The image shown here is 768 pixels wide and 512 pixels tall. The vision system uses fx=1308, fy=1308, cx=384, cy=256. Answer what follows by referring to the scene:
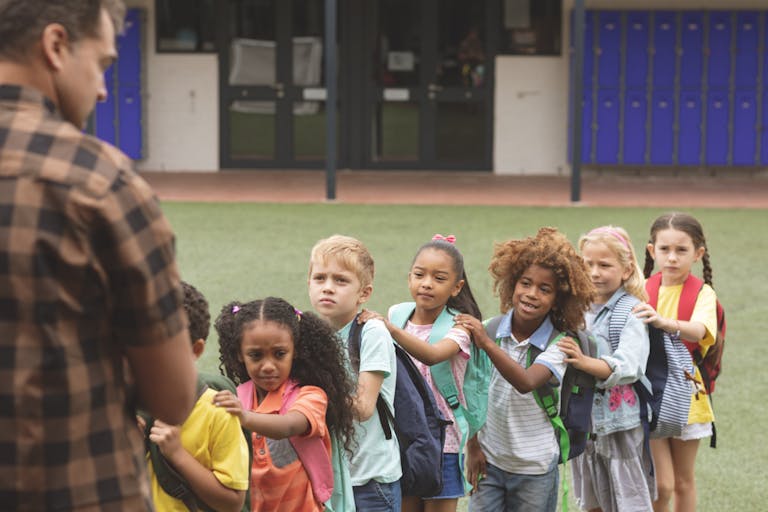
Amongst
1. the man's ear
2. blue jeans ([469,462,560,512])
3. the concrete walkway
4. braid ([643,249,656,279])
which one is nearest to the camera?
the man's ear

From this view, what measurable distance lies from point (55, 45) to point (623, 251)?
2.81m

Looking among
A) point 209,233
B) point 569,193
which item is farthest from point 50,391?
point 569,193

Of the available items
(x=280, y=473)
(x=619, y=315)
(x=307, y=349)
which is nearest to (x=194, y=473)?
(x=280, y=473)

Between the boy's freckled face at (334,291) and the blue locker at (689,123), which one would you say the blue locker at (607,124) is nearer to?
the blue locker at (689,123)

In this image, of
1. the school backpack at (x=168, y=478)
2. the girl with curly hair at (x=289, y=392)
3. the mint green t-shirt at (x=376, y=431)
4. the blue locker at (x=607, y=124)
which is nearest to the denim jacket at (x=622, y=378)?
the mint green t-shirt at (x=376, y=431)

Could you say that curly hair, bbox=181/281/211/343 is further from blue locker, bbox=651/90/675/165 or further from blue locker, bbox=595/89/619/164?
blue locker, bbox=651/90/675/165

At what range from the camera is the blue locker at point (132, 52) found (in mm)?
18156

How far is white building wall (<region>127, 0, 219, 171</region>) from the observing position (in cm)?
1842

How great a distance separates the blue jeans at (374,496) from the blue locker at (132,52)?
1523 cm

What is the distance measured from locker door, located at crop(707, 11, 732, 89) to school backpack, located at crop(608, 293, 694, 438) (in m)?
14.1

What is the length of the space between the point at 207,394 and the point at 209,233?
31.8 ft

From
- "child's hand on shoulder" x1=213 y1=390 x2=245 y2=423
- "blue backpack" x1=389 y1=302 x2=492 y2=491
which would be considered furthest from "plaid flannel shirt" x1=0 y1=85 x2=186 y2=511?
"blue backpack" x1=389 y1=302 x2=492 y2=491

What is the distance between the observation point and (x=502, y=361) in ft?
12.5

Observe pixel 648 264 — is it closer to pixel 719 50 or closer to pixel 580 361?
Result: pixel 580 361
